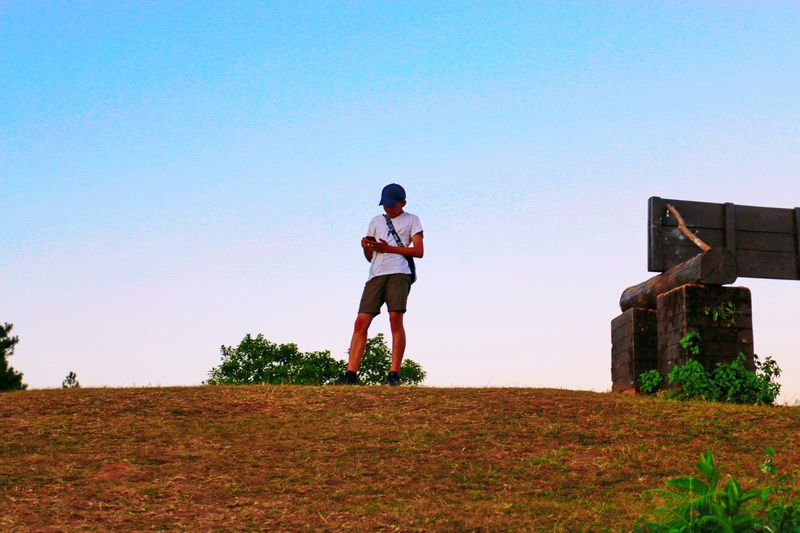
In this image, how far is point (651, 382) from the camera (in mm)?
13125

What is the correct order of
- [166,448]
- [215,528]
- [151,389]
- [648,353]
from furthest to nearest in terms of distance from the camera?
[648,353] < [151,389] < [166,448] < [215,528]

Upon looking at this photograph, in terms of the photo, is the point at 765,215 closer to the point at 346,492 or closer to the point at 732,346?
the point at 732,346

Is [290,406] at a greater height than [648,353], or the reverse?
[648,353]

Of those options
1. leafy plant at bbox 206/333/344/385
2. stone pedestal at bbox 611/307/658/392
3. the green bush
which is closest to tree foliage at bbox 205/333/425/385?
leafy plant at bbox 206/333/344/385

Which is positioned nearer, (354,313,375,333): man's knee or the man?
the man

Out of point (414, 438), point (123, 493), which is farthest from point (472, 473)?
point (123, 493)

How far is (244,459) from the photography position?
8.48 meters

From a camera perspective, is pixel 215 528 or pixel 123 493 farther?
pixel 123 493

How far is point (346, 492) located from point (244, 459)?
4.68 feet

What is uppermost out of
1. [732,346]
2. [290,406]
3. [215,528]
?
[732,346]

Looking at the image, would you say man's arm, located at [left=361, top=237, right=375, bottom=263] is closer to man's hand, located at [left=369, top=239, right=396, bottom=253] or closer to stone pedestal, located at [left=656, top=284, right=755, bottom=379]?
man's hand, located at [left=369, top=239, right=396, bottom=253]

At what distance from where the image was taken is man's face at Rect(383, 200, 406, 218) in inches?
466

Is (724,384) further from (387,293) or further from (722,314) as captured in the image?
(387,293)

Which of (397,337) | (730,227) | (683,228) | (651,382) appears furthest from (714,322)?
(397,337)
